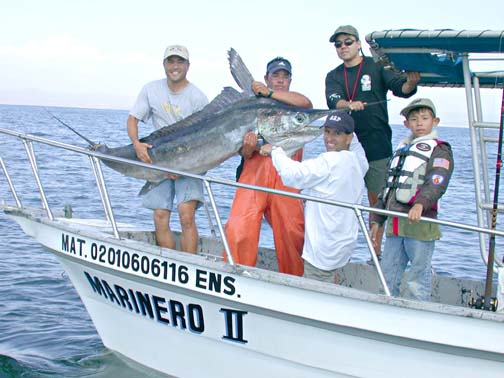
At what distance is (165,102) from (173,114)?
11cm

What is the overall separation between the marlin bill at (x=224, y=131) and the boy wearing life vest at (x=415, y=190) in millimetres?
631

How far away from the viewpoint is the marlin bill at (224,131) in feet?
15.8

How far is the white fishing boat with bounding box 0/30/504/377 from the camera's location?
4.04 m

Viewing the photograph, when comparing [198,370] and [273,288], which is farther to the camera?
[198,370]

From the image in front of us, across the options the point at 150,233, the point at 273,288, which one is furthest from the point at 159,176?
the point at 273,288

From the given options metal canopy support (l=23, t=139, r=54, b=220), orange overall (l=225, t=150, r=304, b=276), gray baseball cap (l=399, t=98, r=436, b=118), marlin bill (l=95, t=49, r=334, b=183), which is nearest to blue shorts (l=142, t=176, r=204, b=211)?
marlin bill (l=95, t=49, r=334, b=183)

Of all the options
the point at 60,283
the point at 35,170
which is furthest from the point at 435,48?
the point at 60,283

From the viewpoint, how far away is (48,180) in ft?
57.4

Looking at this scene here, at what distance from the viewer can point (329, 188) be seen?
14.9ft

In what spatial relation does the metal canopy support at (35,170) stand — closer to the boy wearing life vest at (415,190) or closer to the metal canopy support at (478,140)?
the boy wearing life vest at (415,190)

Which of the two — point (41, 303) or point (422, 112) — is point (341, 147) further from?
point (41, 303)

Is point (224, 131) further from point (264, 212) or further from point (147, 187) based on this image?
point (147, 187)

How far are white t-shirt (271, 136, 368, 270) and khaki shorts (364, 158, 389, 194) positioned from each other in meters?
0.80

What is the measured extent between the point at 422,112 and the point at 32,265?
6674 millimetres
